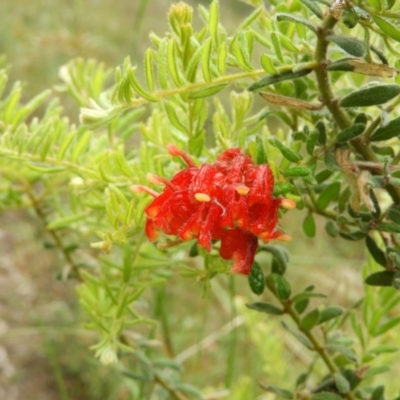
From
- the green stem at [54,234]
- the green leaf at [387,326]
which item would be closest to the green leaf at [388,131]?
the green leaf at [387,326]

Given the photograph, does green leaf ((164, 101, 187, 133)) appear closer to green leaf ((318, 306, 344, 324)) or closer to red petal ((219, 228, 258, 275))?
red petal ((219, 228, 258, 275))

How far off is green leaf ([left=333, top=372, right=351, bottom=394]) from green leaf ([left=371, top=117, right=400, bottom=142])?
0.23 metres

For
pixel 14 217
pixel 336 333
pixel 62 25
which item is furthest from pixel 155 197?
pixel 62 25

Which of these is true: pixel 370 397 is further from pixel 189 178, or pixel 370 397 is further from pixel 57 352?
pixel 57 352

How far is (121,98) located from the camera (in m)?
0.42

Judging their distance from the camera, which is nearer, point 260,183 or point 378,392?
point 260,183

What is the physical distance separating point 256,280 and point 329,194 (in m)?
0.10

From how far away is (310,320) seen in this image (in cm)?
55

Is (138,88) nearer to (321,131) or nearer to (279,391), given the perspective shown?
(321,131)

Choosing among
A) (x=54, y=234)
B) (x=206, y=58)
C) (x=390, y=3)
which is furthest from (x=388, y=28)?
(x=54, y=234)

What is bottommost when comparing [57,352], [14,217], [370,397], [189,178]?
[57,352]

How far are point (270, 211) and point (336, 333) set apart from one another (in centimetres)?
25

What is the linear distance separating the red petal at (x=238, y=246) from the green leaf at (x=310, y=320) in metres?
0.15

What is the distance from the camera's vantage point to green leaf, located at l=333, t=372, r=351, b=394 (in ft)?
1.74
